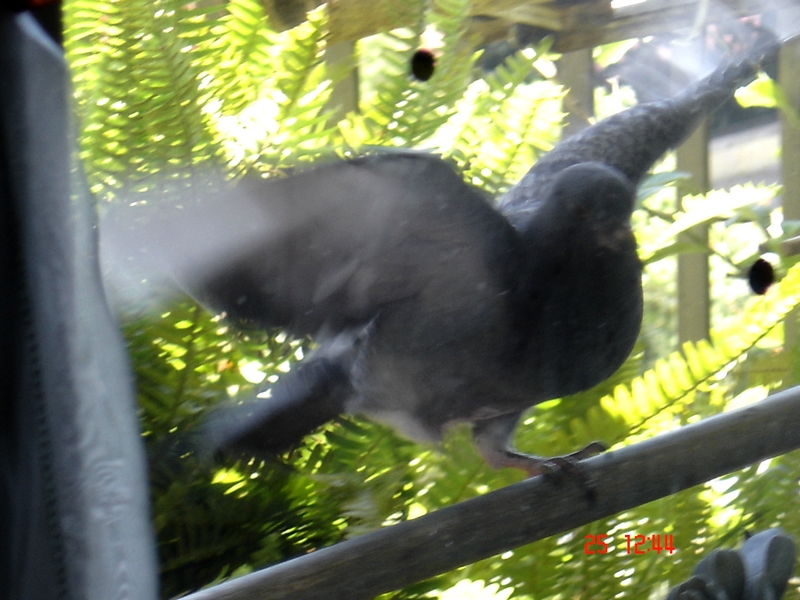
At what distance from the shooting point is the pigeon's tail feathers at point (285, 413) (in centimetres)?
53

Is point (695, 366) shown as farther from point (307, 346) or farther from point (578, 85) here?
point (307, 346)

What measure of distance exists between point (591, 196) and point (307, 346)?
21 cm

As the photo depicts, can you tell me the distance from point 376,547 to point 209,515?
171 millimetres

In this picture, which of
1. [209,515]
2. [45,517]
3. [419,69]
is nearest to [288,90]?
[419,69]

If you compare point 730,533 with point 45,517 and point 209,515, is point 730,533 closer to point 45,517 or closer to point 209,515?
point 209,515

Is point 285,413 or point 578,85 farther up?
point 578,85

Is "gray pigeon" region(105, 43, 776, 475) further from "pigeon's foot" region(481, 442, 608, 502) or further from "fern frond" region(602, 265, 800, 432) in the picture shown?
"fern frond" region(602, 265, 800, 432)

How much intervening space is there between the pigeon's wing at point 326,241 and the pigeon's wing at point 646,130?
0.11 meters

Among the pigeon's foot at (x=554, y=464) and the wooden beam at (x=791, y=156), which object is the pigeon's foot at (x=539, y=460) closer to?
the pigeon's foot at (x=554, y=464)

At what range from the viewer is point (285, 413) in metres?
0.54

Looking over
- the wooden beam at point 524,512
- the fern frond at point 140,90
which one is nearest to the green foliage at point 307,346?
the fern frond at point 140,90

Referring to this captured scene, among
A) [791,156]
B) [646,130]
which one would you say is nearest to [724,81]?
[646,130]
